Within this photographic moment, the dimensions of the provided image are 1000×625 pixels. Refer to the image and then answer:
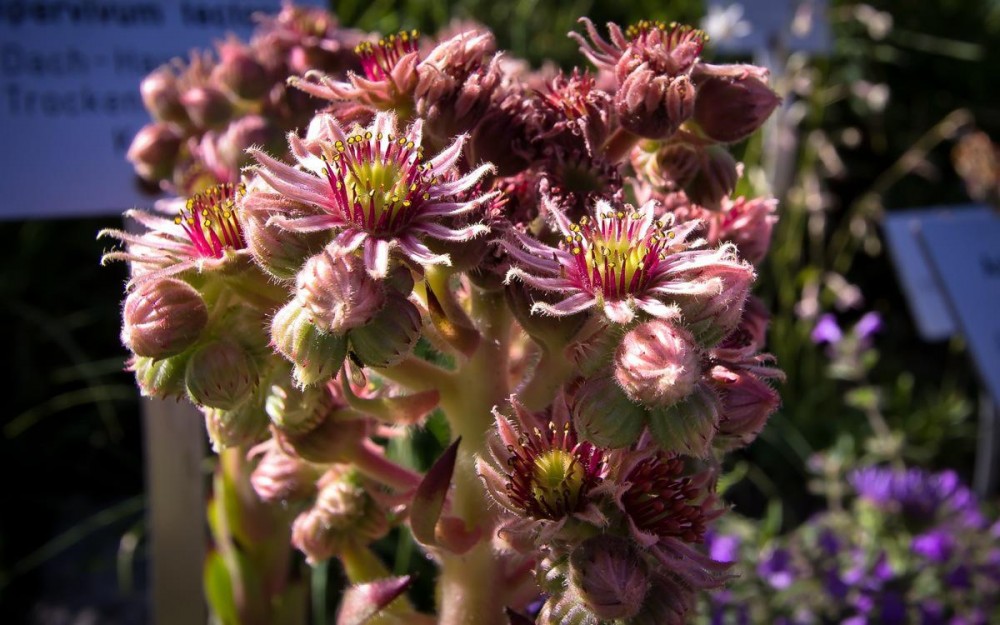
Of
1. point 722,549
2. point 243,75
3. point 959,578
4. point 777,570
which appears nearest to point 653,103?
point 243,75

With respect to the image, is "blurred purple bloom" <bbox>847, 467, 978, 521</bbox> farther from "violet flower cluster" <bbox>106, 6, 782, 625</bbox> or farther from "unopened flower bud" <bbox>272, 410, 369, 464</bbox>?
"unopened flower bud" <bbox>272, 410, 369, 464</bbox>

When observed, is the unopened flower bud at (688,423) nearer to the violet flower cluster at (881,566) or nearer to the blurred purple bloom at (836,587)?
the violet flower cluster at (881,566)

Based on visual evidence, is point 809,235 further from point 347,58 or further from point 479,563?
point 479,563

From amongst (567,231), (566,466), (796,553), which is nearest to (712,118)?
(567,231)

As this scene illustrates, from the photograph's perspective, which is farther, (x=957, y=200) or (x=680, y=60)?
(x=957, y=200)

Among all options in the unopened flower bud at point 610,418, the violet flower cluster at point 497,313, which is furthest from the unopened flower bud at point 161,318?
the unopened flower bud at point 610,418

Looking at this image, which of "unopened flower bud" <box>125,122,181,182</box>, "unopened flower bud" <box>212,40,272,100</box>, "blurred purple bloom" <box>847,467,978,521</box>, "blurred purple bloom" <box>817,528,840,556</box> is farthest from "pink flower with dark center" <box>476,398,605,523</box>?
"blurred purple bloom" <box>847,467,978,521</box>
